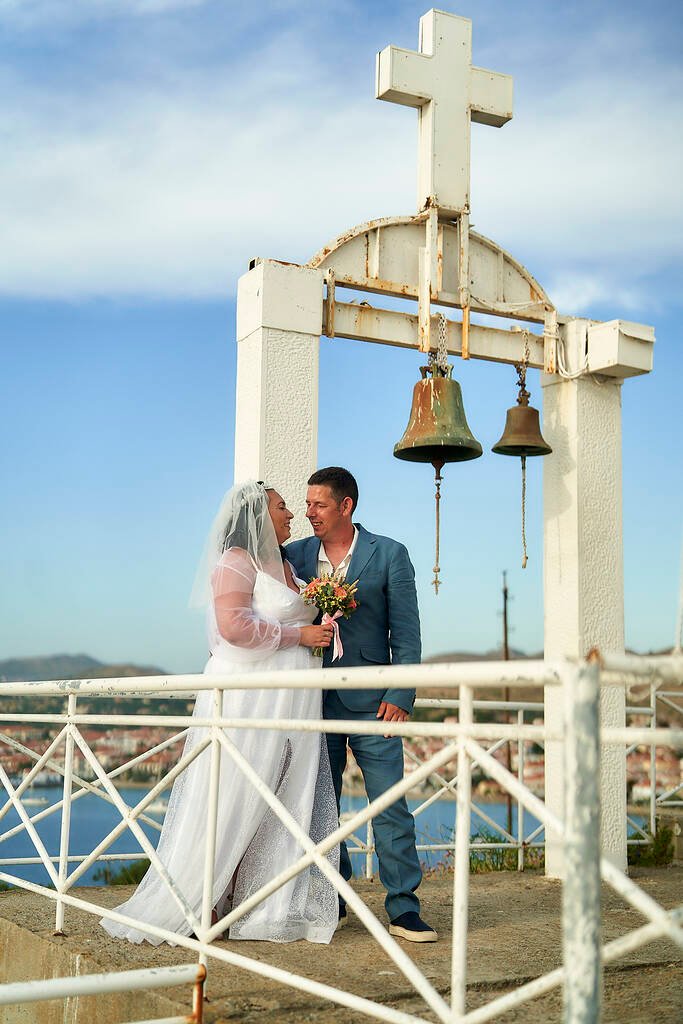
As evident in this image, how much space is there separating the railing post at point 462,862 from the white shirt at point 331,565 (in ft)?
6.43

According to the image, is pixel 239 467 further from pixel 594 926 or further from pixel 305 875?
pixel 594 926

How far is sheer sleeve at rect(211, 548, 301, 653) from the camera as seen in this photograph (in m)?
3.99

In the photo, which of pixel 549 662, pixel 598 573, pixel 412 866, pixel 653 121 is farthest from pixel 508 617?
pixel 549 662

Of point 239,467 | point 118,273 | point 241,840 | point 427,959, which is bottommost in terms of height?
point 427,959

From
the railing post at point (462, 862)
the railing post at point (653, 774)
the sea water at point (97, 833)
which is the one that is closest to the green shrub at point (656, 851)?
the railing post at point (653, 774)

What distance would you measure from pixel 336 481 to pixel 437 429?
3.37ft

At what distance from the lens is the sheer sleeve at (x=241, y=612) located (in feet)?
13.1

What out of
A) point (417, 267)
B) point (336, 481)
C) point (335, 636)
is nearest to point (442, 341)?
point (417, 267)

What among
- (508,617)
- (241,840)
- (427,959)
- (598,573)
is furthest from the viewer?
(508,617)

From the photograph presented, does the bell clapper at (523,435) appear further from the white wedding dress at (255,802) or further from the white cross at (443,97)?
the white wedding dress at (255,802)

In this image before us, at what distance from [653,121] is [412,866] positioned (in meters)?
7.53

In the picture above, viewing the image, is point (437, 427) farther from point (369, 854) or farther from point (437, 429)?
point (369, 854)

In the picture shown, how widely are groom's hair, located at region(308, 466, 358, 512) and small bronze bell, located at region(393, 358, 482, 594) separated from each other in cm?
91

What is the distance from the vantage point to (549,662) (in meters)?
2.00
